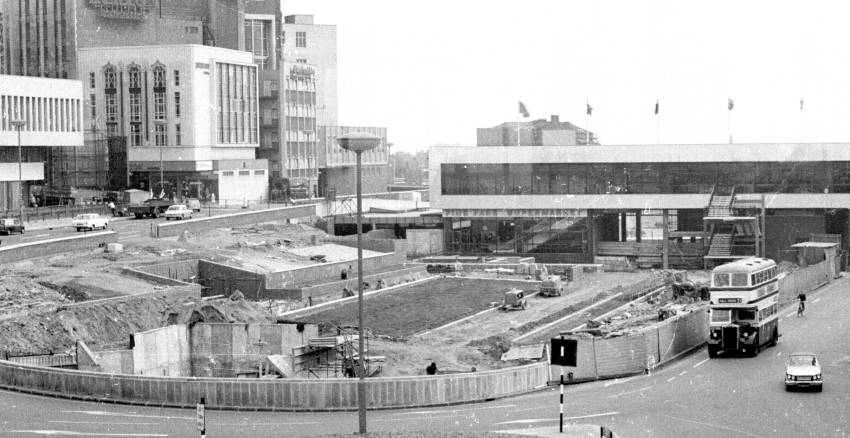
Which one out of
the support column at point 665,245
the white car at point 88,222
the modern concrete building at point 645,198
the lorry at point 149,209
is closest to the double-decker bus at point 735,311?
the modern concrete building at point 645,198

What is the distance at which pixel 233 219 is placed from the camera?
266ft

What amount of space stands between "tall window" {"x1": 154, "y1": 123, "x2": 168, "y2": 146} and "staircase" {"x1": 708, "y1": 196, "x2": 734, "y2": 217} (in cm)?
4274

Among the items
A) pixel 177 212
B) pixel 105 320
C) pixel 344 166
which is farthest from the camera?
pixel 344 166

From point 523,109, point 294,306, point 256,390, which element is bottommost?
point 294,306

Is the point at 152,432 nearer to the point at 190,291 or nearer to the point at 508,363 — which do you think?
the point at 508,363

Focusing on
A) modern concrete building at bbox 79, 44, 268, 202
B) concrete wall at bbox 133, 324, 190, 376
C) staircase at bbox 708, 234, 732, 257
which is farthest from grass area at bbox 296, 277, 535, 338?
modern concrete building at bbox 79, 44, 268, 202

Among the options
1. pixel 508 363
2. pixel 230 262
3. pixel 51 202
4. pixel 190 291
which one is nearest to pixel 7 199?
pixel 51 202

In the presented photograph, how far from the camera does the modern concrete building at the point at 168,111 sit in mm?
97438

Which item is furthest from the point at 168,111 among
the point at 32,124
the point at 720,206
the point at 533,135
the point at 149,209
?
the point at 720,206

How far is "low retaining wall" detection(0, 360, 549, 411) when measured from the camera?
33.6m

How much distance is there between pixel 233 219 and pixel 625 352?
43960 mm

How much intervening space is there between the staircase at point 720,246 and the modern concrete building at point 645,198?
0.21 feet

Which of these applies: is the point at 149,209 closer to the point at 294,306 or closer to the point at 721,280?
the point at 294,306

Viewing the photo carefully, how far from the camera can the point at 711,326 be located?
45.1 metres
